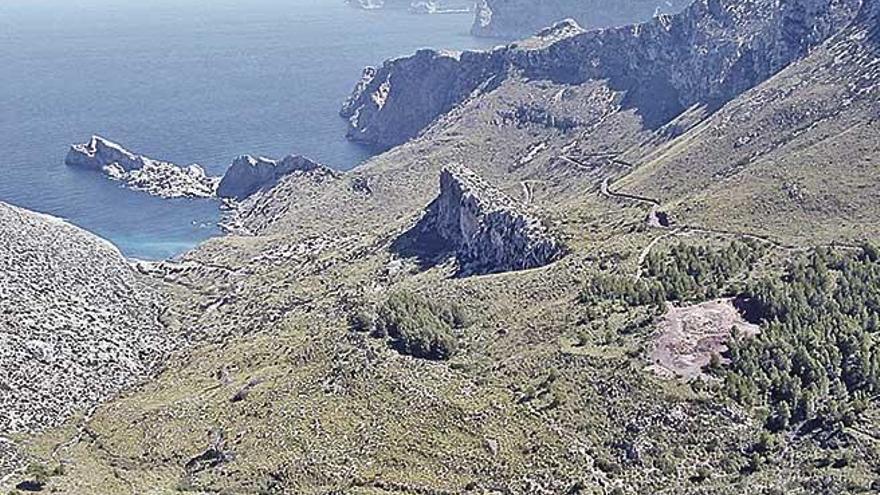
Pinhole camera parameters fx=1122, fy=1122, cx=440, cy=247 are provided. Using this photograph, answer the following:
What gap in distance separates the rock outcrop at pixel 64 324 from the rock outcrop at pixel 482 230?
1466 inches

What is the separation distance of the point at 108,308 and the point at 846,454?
95640mm

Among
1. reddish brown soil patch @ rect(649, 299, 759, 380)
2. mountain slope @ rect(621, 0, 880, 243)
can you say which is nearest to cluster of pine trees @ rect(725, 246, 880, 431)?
reddish brown soil patch @ rect(649, 299, 759, 380)

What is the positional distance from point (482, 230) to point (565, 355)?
47196 millimetres

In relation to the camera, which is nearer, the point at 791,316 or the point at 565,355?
the point at 565,355

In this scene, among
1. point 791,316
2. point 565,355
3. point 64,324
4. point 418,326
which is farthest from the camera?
point 64,324

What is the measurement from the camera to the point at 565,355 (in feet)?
296

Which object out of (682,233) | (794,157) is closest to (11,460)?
(682,233)

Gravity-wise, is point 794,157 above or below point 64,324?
above

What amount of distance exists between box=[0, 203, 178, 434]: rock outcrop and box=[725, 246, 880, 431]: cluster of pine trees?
212ft

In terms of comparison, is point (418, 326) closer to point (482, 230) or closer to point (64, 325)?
point (482, 230)

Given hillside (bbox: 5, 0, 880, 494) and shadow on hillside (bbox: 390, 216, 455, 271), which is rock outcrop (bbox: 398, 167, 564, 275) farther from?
hillside (bbox: 5, 0, 880, 494)

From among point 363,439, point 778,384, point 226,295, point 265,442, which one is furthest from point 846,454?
point 226,295

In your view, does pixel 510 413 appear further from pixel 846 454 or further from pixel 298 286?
pixel 298 286

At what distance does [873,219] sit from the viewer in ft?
380
